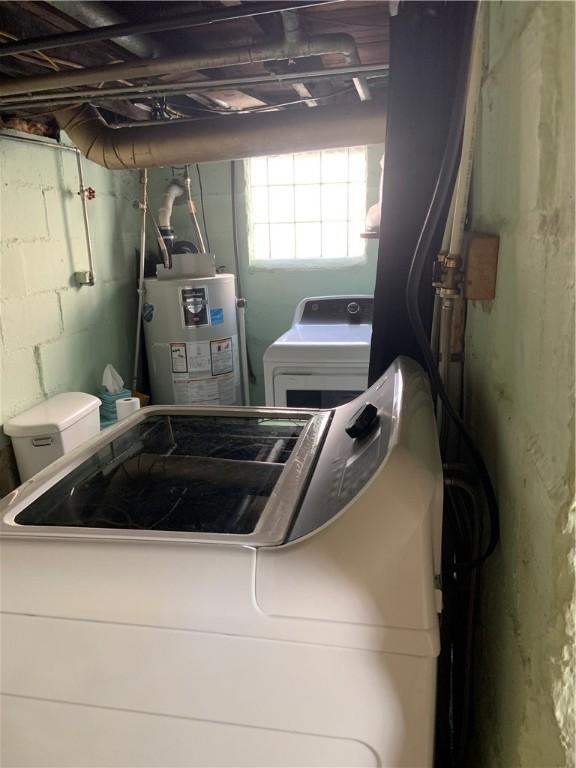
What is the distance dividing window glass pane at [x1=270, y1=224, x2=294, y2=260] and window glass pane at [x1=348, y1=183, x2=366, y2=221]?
398 millimetres

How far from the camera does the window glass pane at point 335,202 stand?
354cm

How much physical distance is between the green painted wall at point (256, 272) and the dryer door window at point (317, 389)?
1.34 meters

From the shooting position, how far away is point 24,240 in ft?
8.18

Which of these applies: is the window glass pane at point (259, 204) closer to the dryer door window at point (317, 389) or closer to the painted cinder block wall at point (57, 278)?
the painted cinder block wall at point (57, 278)

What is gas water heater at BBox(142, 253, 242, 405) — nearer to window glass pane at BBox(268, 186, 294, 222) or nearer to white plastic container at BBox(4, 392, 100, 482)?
window glass pane at BBox(268, 186, 294, 222)

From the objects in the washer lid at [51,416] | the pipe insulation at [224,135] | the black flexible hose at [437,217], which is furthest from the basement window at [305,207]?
the black flexible hose at [437,217]

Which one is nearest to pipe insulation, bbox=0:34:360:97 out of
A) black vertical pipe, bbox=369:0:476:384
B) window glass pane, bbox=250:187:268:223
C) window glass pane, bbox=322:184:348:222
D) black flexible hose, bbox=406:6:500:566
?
black vertical pipe, bbox=369:0:476:384

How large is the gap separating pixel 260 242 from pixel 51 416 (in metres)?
1.88

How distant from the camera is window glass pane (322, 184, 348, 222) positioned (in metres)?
3.54

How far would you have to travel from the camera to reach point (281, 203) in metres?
3.63

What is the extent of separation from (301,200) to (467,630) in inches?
124

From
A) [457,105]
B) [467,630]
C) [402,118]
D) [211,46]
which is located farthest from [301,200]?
[467,630]

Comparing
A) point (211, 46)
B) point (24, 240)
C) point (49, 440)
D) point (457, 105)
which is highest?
point (211, 46)

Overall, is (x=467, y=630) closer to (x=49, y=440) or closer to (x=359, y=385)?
(x=359, y=385)
